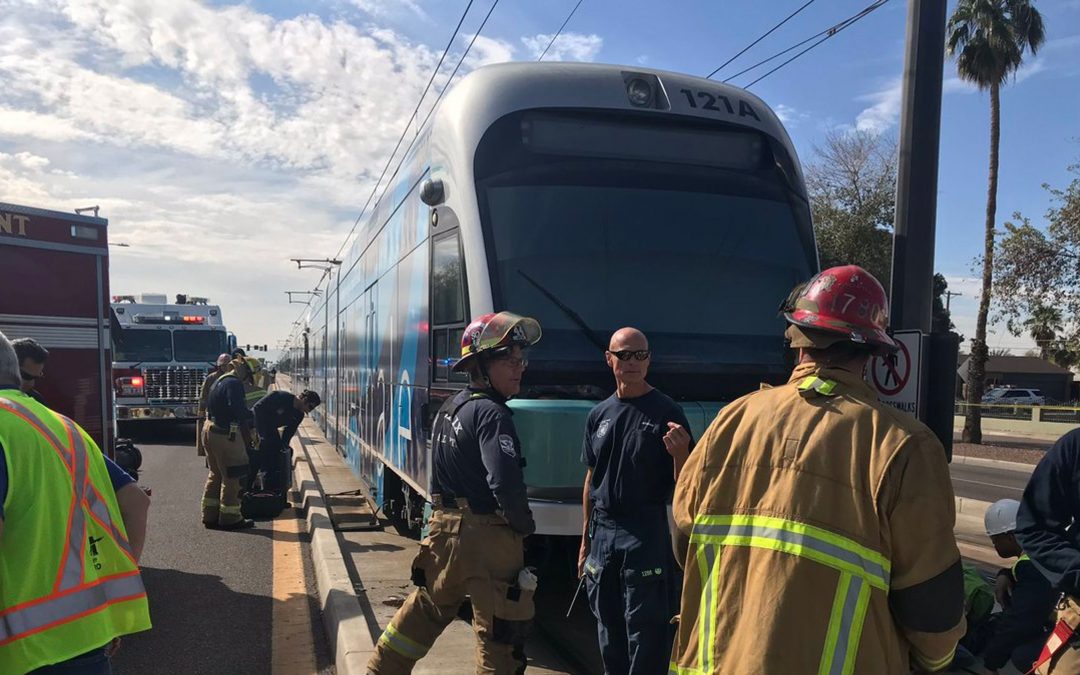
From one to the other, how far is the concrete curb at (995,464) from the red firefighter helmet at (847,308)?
18954mm

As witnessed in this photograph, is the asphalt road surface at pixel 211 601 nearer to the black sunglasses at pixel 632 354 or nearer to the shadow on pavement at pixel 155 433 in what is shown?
the black sunglasses at pixel 632 354

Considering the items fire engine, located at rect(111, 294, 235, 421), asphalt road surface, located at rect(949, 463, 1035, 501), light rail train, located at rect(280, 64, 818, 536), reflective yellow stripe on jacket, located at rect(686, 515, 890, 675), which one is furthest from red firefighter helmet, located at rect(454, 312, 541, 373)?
fire engine, located at rect(111, 294, 235, 421)

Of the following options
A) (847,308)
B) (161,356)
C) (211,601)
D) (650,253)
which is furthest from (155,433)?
(847,308)

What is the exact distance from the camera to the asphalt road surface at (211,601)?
504cm

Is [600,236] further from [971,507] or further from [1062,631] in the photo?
[971,507]

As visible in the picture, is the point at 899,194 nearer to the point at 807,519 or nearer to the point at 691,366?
the point at 691,366

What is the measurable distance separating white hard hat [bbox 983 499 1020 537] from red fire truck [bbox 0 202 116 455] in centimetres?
622

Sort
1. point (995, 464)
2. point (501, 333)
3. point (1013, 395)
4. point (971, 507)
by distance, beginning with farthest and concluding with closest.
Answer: point (1013, 395) → point (995, 464) → point (971, 507) → point (501, 333)

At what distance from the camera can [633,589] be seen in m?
3.53

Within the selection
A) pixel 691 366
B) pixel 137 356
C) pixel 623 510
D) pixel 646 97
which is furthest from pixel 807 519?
pixel 137 356

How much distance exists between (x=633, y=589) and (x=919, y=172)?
9.40 feet

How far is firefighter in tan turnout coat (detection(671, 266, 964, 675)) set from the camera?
1.80 m

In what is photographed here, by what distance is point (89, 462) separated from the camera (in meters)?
2.58

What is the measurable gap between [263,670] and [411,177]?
3863 millimetres
